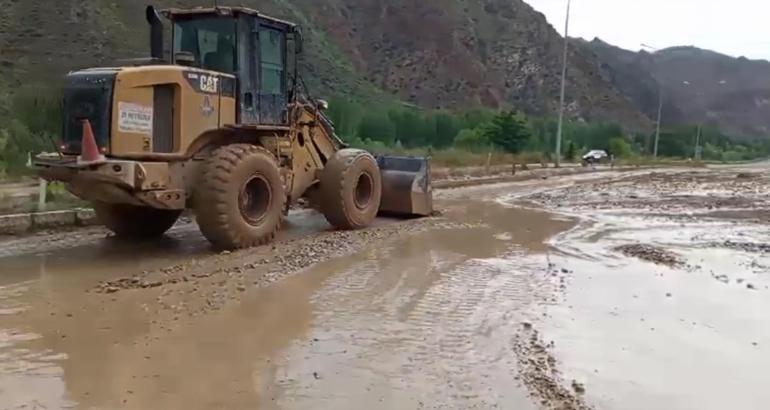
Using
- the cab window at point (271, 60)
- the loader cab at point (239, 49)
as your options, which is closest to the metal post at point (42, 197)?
the loader cab at point (239, 49)

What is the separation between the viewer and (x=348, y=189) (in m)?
13.0

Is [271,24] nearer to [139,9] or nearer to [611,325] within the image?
[611,325]

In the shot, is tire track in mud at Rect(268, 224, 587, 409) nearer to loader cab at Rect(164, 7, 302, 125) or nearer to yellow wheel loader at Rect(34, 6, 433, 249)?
yellow wheel loader at Rect(34, 6, 433, 249)

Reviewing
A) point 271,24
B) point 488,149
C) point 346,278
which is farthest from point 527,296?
point 488,149

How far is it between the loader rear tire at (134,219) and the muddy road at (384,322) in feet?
0.87

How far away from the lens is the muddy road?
225 inches

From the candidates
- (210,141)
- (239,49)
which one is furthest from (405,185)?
(210,141)

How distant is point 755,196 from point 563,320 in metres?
Answer: 18.3

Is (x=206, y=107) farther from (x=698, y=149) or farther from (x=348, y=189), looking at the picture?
(x=698, y=149)

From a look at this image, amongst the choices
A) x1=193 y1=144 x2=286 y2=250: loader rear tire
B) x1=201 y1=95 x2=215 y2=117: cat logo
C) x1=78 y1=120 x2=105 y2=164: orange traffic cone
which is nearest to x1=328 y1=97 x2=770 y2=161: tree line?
x1=193 y1=144 x2=286 y2=250: loader rear tire

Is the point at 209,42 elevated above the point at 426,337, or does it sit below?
above

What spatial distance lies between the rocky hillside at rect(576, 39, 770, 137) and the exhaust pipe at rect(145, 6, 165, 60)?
98.1 meters

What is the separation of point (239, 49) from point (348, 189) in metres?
2.81

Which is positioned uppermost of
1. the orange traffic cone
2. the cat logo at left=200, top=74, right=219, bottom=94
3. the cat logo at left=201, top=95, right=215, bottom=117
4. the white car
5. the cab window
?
the cab window
